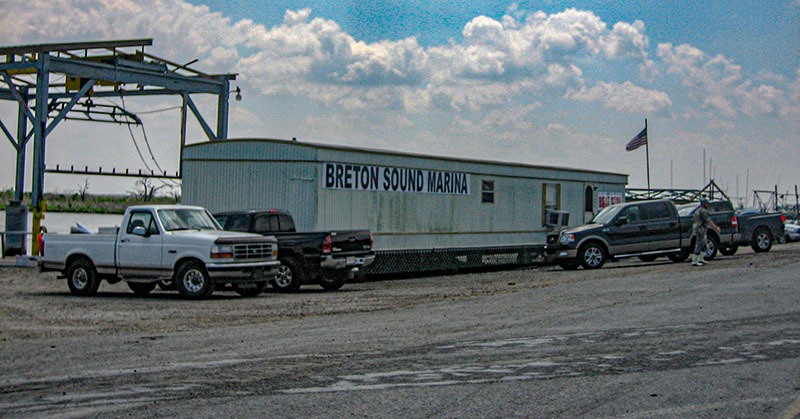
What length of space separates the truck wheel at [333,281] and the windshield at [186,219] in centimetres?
273

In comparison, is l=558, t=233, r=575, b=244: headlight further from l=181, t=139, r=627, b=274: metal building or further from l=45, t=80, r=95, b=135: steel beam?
l=45, t=80, r=95, b=135: steel beam

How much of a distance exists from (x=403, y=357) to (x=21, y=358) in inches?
163

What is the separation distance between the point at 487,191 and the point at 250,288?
403 inches

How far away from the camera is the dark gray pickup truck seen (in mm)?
25906

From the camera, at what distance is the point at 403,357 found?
10133mm

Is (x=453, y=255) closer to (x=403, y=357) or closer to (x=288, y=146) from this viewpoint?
(x=288, y=146)

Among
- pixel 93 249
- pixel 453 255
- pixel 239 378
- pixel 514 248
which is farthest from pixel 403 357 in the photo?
pixel 514 248

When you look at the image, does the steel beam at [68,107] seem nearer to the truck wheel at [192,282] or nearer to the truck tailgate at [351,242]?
the truck wheel at [192,282]

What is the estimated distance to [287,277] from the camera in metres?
19.7

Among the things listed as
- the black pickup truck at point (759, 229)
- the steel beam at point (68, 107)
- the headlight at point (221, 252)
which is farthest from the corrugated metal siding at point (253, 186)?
the black pickup truck at point (759, 229)

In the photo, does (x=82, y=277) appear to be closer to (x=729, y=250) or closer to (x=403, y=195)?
(x=403, y=195)

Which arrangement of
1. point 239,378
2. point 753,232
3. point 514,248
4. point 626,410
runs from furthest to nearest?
1. point 753,232
2. point 514,248
3. point 239,378
4. point 626,410

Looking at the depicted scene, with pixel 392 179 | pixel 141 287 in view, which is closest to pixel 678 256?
pixel 392 179

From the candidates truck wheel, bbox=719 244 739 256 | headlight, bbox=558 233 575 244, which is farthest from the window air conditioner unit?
truck wheel, bbox=719 244 739 256
